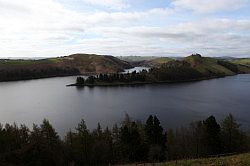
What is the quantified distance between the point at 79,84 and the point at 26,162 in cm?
11119

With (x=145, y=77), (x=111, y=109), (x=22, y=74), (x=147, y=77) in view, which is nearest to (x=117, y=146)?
(x=111, y=109)

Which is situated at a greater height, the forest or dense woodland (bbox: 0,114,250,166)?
the forest

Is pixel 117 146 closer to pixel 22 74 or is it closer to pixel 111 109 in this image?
pixel 111 109

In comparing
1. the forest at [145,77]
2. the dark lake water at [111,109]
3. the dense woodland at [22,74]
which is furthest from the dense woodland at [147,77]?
the dense woodland at [22,74]

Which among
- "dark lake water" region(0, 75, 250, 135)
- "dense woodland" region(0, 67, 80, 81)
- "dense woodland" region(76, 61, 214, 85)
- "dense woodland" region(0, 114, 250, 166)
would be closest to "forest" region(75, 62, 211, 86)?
"dense woodland" region(76, 61, 214, 85)

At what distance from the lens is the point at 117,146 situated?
118ft

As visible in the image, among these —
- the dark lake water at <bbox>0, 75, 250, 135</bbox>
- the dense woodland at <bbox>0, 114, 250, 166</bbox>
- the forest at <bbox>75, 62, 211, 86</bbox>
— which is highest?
the forest at <bbox>75, 62, 211, 86</bbox>

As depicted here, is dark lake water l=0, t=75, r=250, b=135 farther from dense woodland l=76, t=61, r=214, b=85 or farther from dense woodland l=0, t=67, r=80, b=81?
dense woodland l=0, t=67, r=80, b=81

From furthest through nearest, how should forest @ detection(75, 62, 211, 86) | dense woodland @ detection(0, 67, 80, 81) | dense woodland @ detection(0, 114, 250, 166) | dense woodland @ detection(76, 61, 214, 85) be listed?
dense woodland @ detection(0, 67, 80, 81)
dense woodland @ detection(76, 61, 214, 85)
forest @ detection(75, 62, 211, 86)
dense woodland @ detection(0, 114, 250, 166)

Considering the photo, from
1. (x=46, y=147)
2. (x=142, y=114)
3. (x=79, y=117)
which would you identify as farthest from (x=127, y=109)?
(x=46, y=147)

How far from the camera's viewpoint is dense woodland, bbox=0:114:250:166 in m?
30.0

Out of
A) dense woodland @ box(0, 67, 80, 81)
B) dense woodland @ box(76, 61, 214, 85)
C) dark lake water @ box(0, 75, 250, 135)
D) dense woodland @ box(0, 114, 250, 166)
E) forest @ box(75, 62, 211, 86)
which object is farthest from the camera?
dense woodland @ box(0, 67, 80, 81)

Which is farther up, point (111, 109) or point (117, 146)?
point (117, 146)

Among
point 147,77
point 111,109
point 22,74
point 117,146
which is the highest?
point 22,74
